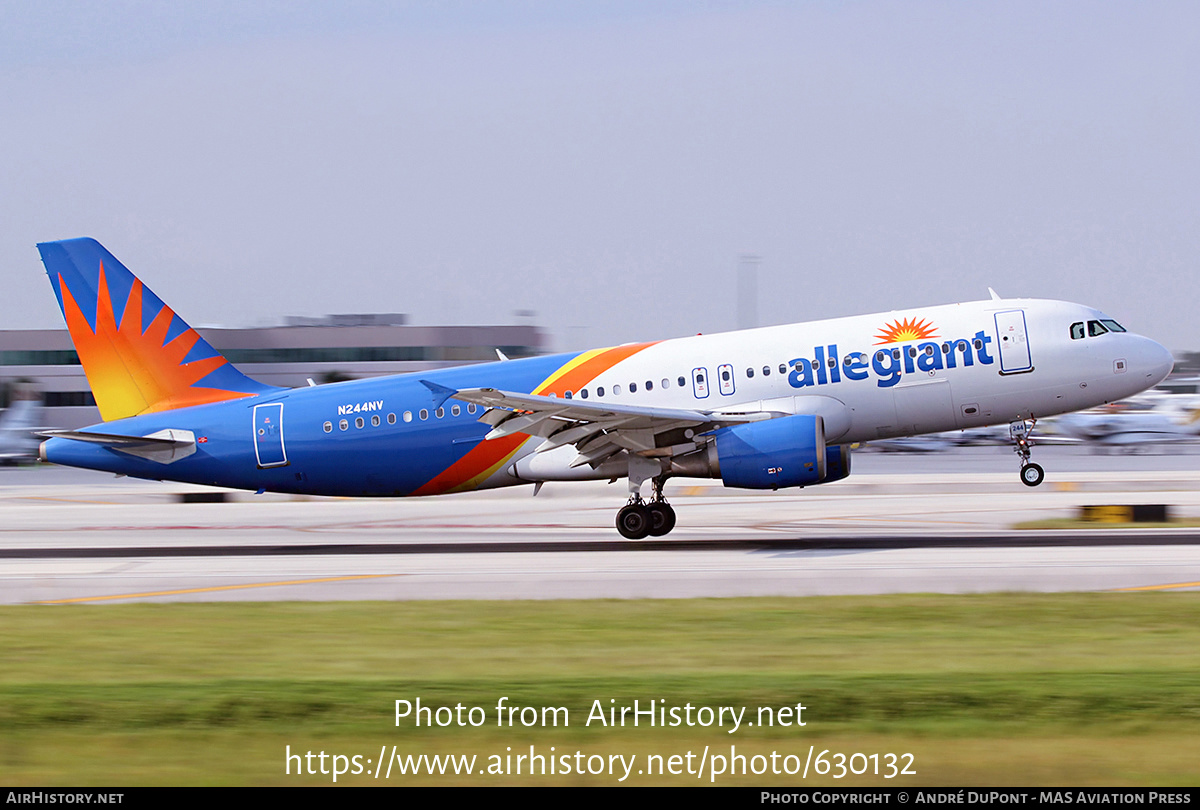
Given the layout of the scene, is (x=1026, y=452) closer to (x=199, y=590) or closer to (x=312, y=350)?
(x=199, y=590)

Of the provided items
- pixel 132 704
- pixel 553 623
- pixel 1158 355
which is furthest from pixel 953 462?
pixel 132 704

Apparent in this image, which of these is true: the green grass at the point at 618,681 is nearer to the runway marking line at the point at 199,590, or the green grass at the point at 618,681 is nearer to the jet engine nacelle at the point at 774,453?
the runway marking line at the point at 199,590

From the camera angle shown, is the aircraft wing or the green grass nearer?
the green grass

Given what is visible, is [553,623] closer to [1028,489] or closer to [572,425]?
[572,425]

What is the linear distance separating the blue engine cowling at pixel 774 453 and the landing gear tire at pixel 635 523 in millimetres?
2293

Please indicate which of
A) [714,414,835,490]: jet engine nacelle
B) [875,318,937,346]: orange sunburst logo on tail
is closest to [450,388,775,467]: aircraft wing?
[714,414,835,490]: jet engine nacelle

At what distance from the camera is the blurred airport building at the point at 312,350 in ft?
375

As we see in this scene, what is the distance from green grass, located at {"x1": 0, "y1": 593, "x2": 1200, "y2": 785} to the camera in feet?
32.0

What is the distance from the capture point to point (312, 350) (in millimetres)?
120062

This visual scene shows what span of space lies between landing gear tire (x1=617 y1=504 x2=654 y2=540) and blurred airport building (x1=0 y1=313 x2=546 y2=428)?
9073 centimetres

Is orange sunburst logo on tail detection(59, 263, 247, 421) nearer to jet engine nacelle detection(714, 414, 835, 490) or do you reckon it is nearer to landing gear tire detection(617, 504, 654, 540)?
landing gear tire detection(617, 504, 654, 540)

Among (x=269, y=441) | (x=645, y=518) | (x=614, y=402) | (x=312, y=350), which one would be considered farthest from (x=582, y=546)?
(x=312, y=350)

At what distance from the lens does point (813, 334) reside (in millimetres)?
25984

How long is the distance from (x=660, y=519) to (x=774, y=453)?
11.2ft
